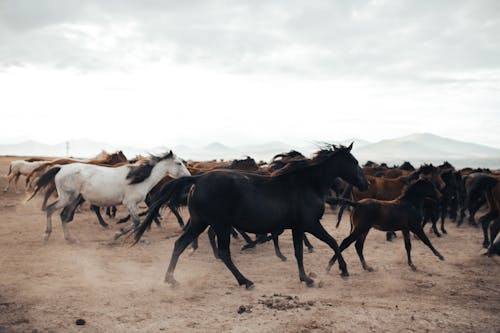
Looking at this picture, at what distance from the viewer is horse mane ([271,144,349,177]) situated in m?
6.16

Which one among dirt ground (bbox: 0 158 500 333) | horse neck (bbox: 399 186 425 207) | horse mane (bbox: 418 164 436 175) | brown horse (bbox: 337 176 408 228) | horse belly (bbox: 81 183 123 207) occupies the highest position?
horse mane (bbox: 418 164 436 175)

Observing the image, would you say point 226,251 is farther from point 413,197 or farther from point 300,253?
point 413,197

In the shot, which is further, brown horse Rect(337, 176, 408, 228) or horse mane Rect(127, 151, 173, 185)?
brown horse Rect(337, 176, 408, 228)

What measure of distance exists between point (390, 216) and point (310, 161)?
6.24 ft

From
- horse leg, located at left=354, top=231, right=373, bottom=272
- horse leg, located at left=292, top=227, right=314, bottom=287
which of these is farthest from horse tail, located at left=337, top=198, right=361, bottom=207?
horse leg, located at left=292, top=227, right=314, bottom=287

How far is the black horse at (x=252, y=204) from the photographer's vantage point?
18.1ft

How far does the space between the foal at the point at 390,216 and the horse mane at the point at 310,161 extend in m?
0.89

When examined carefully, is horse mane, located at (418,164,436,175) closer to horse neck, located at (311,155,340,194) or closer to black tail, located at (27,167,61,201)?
horse neck, located at (311,155,340,194)

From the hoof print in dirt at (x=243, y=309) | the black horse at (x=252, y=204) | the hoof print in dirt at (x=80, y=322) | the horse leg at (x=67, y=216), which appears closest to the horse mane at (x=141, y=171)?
the horse leg at (x=67, y=216)

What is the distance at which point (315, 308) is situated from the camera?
480 centimetres

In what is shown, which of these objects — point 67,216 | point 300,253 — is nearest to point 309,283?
point 300,253

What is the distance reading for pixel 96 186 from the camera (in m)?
8.55

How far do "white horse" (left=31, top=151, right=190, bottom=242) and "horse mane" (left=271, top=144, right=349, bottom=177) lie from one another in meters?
3.79

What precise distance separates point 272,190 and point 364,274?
7.82 ft
